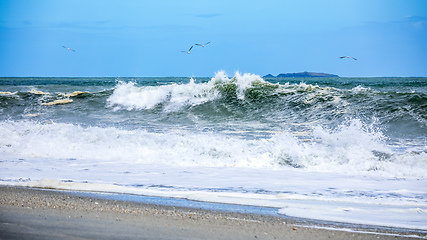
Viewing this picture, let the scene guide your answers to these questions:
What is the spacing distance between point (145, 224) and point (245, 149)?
4.50 m

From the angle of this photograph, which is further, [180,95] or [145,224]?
[180,95]

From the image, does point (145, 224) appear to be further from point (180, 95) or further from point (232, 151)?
point (180, 95)

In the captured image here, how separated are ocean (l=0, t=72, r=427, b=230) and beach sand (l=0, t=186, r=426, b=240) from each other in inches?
17.1

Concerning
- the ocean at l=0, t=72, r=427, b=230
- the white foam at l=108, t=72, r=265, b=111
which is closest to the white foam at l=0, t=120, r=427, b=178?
the ocean at l=0, t=72, r=427, b=230

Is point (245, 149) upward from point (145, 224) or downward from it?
upward

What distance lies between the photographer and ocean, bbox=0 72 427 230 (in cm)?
514

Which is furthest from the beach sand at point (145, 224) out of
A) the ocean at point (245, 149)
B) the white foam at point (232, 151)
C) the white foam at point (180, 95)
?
the white foam at point (180, 95)

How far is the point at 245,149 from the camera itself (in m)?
8.12

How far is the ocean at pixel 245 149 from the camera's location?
514 centimetres

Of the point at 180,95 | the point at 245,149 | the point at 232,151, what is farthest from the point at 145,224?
the point at 180,95

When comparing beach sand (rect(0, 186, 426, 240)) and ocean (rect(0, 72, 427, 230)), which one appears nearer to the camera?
beach sand (rect(0, 186, 426, 240))

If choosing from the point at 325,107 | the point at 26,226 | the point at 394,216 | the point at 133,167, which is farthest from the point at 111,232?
the point at 325,107

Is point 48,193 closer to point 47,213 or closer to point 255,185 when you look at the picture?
point 47,213

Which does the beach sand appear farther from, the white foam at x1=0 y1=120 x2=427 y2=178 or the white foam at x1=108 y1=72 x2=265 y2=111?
the white foam at x1=108 y1=72 x2=265 y2=111
